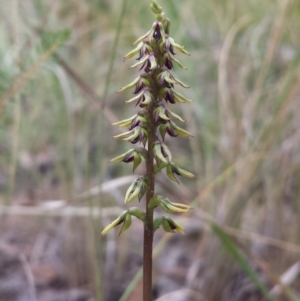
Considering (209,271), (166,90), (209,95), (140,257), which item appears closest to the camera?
(166,90)

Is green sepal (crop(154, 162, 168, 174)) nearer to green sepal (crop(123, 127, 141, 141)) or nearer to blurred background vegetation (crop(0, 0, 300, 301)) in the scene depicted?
green sepal (crop(123, 127, 141, 141))

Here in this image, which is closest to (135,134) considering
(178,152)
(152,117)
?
(152,117)

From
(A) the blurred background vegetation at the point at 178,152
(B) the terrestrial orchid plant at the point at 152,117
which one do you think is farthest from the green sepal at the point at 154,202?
(A) the blurred background vegetation at the point at 178,152

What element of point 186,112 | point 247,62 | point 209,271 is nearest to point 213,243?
point 209,271

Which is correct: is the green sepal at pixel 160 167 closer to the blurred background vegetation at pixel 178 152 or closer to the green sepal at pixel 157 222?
the green sepal at pixel 157 222

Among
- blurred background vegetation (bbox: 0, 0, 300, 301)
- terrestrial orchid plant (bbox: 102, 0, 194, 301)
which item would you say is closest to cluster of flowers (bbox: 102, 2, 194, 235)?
terrestrial orchid plant (bbox: 102, 0, 194, 301)

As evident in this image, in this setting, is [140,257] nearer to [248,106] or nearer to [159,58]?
[248,106]

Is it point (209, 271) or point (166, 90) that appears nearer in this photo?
point (166, 90)

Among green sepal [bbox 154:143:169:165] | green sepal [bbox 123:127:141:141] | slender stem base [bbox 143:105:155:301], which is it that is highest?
green sepal [bbox 123:127:141:141]
